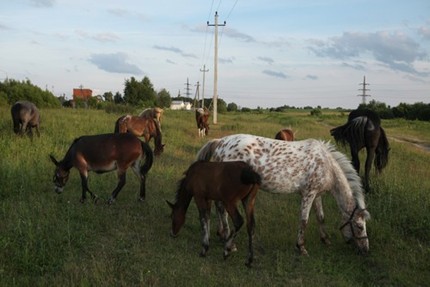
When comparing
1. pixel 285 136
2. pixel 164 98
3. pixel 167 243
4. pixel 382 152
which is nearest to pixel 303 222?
pixel 167 243

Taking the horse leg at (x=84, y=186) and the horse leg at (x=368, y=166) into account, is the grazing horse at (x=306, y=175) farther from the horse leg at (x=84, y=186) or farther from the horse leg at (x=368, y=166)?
the horse leg at (x=368, y=166)

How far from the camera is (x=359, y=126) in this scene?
9.77 meters

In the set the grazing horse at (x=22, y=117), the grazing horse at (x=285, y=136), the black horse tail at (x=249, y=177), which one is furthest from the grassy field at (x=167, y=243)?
the grazing horse at (x=22, y=117)

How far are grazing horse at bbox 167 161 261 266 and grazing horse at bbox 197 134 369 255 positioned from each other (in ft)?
1.74

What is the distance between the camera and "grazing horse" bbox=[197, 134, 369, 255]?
623 cm

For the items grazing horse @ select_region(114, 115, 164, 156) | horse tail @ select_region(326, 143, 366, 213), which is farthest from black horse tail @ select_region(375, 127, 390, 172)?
grazing horse @ select_region(114, 115, 164, 156)

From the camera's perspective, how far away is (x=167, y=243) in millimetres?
6121

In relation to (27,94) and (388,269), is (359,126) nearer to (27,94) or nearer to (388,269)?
(388,269)

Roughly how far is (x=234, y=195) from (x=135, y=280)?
1698 mm

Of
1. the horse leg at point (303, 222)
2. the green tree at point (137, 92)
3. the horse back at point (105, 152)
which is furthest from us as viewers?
the green tree at point (137, 92)

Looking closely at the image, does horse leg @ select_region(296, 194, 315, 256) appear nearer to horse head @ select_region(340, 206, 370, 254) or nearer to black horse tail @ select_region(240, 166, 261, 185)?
horse head @ select_region(340, 206, 370, 254)

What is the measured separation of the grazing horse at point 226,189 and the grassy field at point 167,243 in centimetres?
43

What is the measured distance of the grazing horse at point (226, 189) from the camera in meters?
5.54

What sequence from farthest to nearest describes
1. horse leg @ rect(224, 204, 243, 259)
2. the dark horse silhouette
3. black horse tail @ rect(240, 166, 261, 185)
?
the dark horse silhouette, horse leg @ rect(224, 204, 243, 259), black horse tail @ rect(240, 166, 261, 185)
